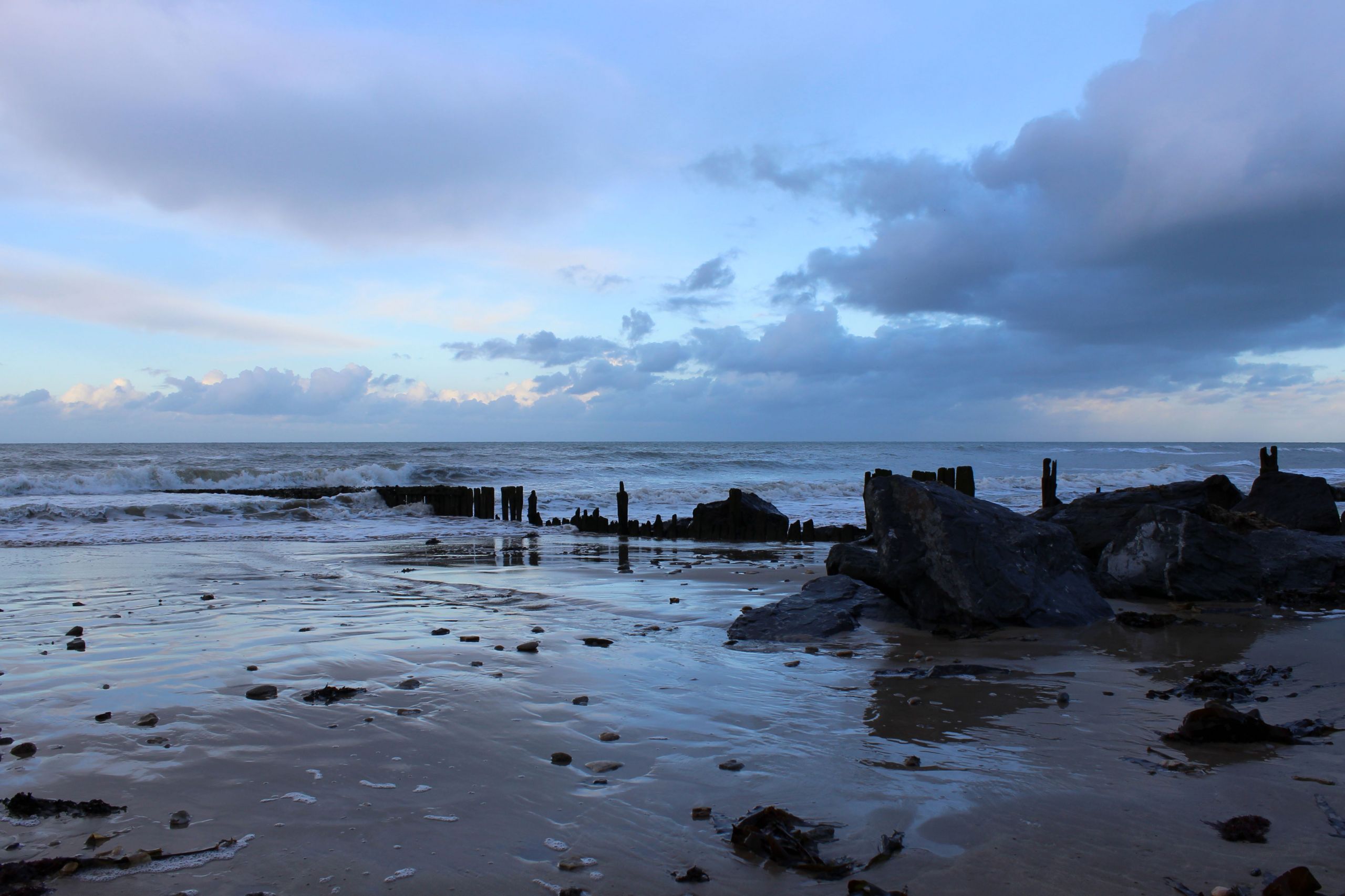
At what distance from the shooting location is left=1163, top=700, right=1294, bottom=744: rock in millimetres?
3578

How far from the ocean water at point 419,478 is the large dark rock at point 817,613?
468 inches

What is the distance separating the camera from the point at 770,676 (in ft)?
16.9

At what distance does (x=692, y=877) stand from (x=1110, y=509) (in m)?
9.26

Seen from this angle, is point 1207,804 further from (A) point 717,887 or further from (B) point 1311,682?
(B) point 1311,682

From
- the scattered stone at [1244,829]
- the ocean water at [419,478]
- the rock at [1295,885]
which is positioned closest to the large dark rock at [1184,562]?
the scattered stone at [1244,829]

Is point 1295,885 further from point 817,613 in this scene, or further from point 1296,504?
point 1296,504

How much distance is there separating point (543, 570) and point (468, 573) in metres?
1.07

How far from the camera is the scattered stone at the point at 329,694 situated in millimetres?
4465

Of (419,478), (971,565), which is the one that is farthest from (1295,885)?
(419,478)

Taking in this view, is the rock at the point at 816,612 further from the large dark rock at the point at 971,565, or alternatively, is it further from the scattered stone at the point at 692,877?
the scattered stone at the point at 692,877

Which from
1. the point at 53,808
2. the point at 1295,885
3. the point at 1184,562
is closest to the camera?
the point at 1295,885

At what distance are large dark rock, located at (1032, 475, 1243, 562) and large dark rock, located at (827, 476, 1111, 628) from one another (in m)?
2.08

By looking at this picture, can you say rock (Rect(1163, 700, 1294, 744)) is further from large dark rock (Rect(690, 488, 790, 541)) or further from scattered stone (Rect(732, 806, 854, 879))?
large dark rock (Rect(690, 488, 790, 541))

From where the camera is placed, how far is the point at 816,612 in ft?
22.9
